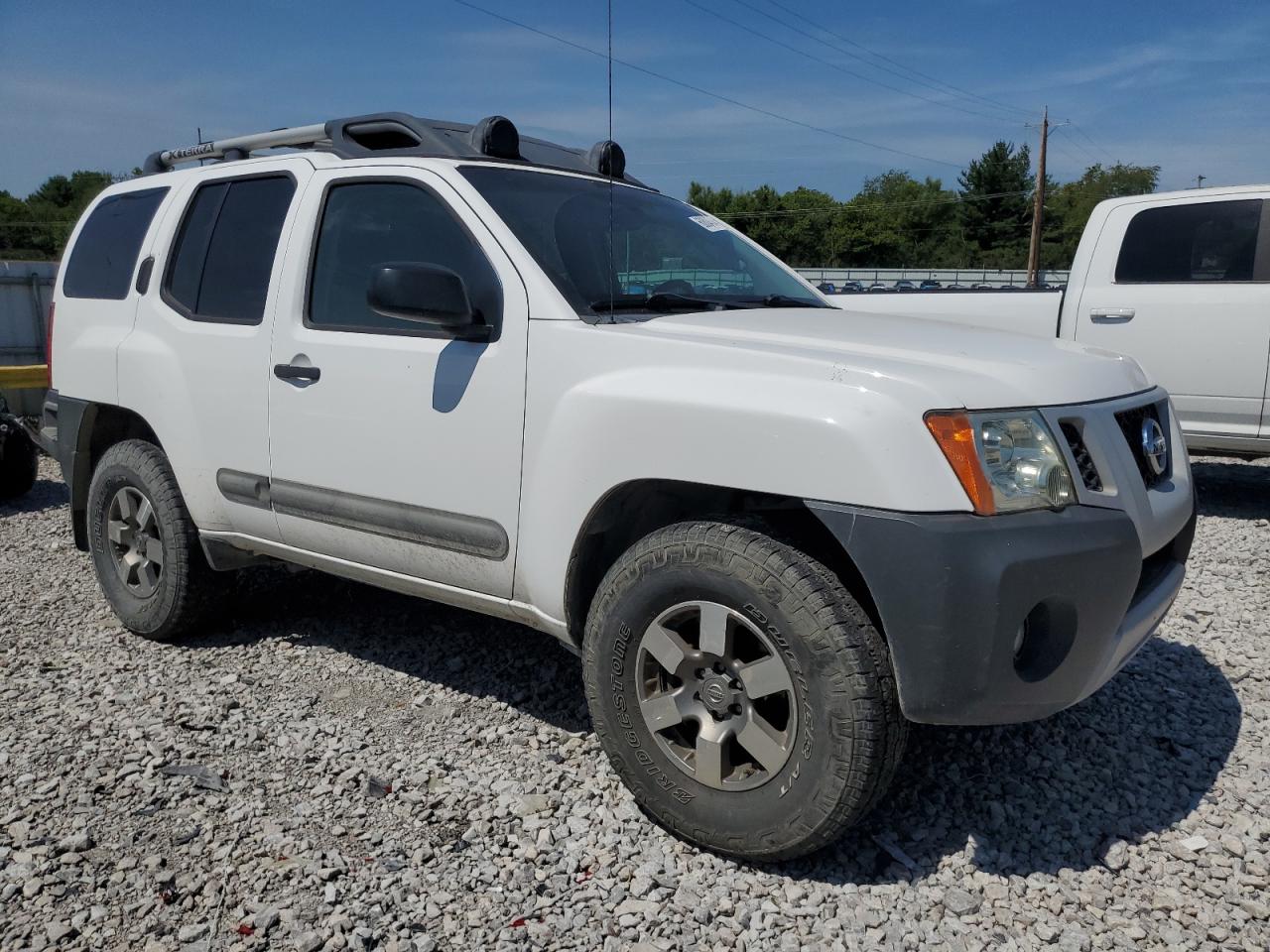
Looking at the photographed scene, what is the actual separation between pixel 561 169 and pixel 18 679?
2.91 metres

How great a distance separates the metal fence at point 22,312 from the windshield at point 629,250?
11541 mm

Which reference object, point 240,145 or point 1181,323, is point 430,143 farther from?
point 1181,323

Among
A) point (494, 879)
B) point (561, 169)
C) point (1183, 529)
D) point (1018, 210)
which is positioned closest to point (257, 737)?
point (494, 879)

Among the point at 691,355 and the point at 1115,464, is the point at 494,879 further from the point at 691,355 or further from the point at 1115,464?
the point at 1115,464

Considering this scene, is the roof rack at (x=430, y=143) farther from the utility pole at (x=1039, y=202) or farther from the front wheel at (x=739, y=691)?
the utility pole at (x=1039, y=202)

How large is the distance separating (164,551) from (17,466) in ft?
13.9

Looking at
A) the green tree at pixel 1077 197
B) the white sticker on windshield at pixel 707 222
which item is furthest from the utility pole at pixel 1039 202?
the white sticker on windshield at pixel 707 222

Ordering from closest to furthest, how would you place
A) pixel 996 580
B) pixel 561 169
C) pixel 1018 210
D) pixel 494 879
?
1. pixel 996 580
2. pixel 494 879
3. pixel 561 169
4. pixel 1018 210

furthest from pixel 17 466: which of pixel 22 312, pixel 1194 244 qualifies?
pixel 1194 244

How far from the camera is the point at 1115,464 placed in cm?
261

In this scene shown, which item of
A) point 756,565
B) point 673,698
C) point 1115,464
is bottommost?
point 673,698

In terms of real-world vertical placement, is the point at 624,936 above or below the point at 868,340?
below

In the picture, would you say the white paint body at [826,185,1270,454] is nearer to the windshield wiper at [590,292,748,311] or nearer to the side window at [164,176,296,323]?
the windshield wiper at [590,292,748,311]

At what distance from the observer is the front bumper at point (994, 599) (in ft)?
7.61
